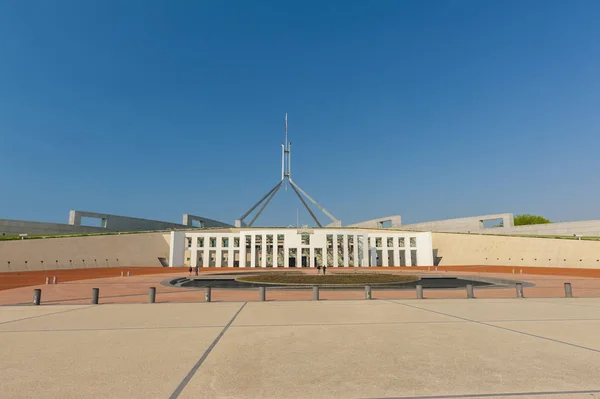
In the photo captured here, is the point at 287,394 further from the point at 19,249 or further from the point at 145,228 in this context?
the point at 145,228

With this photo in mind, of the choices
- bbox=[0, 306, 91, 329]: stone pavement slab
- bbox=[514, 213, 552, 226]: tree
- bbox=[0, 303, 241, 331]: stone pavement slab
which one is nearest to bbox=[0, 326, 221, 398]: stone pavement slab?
bbox=[0, 303, 241, 331]: stone pavement slab

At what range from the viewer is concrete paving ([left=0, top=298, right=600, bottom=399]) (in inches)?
208

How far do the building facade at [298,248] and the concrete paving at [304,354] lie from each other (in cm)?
5179

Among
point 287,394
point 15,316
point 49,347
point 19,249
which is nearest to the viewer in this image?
point 287,394

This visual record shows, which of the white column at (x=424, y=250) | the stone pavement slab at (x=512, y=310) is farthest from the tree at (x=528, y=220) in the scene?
the stone pavement slab at (x=512, y=310)

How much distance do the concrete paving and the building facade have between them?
51.8 m

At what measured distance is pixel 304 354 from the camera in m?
7.25

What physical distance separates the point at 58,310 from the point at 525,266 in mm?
69184

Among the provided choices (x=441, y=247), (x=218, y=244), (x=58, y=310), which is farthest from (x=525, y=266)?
(x=58, y=310)

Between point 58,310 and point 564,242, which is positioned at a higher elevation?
point 564,242

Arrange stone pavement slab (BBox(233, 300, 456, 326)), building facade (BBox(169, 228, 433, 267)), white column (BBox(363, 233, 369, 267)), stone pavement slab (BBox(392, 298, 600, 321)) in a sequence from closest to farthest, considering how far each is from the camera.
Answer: stone pavement slab (BBox(233, 300, 456, 326))
stone pavement slab (BBox(392, 298, 600, 321))
building facade (BBox(169, 228, 433, 267))
white column (BBox(363, 233, 369, 267))

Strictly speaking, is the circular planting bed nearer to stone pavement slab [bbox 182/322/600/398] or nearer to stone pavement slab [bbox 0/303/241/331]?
stone pavement slab [bbox 0/303/241/331]

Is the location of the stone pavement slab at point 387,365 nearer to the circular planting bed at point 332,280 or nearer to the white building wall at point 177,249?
the circular planting bed at point 332,280

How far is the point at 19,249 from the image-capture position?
5206 cm
